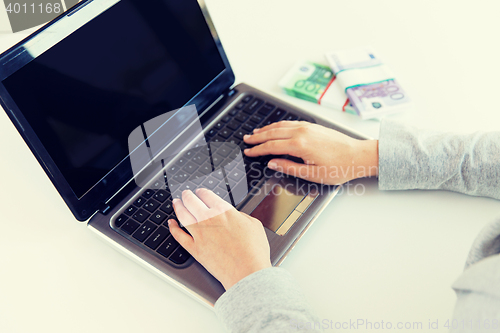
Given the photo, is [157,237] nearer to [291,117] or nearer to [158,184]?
[158,184]

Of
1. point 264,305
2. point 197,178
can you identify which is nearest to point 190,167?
point 197,178

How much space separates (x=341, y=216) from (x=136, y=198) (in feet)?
1.07

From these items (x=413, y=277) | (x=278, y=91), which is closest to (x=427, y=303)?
(x=413, y=277)

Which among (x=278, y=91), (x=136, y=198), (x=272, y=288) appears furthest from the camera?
(x=278, y=91)

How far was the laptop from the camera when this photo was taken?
0.49 metres

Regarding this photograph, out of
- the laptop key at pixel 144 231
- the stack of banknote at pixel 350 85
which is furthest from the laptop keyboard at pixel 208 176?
the stack of banknote at pixel 350 85

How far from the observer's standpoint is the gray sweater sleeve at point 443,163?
0.58 meters

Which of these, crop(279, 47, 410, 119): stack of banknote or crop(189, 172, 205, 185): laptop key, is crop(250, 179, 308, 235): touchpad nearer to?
crop(189, 172, 205, 185): laptop key

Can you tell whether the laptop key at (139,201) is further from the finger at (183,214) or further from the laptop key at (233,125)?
the laptop key at (233,125)

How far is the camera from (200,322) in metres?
0.50

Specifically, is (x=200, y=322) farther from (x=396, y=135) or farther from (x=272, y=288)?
(x=396, y=135)

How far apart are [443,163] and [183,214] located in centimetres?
42

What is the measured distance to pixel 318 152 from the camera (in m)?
0.63

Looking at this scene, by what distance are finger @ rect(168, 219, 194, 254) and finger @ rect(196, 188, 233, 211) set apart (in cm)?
6
